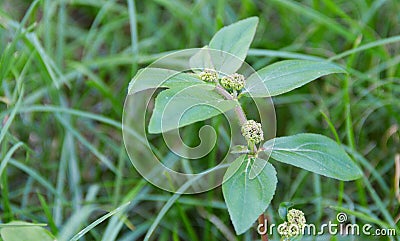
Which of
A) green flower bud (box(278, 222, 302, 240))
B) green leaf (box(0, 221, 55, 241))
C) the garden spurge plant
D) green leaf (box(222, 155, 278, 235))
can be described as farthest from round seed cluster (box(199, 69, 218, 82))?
green leaf (box(0, 221, 55, 241))

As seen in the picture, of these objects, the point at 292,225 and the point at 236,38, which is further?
the point at 236,38

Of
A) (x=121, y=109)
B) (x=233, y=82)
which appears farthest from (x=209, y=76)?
(x=121, y=109)

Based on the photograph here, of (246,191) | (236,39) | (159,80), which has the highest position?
(236,39)

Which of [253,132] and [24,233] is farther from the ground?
[253,132]

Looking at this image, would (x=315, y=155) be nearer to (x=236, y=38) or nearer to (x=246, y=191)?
(x=246, y=191)

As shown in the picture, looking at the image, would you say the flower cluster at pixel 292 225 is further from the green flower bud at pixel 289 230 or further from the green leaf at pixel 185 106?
the green leaf at pixel 185 106

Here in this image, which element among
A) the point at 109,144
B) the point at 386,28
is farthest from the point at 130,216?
the point at 386,28

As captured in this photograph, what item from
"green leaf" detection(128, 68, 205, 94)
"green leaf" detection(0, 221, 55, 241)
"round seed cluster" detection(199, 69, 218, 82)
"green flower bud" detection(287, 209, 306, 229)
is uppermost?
"round seed cluster" detection(199, 69, 218, 82)

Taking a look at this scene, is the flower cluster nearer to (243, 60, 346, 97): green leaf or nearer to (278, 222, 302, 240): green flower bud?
(278, 222, 302, 240): green flower bud

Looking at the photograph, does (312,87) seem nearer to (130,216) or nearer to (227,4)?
(227,4)
